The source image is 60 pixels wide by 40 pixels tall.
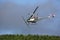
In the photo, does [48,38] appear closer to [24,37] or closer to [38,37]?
[38,37]

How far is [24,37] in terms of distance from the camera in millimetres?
59000

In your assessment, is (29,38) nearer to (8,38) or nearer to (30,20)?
(8,38)

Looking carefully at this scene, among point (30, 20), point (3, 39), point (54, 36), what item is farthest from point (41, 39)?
point (30, 20)

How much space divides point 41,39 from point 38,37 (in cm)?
202

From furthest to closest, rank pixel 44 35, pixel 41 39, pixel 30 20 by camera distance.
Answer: pixel 30 20 < pixel 44 35 < pixel 41 39

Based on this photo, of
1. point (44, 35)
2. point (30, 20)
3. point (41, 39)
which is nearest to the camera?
point (41, 39)

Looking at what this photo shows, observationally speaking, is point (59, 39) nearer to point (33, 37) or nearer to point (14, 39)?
point (33, 37)

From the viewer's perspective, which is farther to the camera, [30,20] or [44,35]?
[30,20]

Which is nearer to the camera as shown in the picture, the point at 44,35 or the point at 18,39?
the point at 18,39

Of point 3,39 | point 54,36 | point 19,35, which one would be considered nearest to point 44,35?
point 54,36

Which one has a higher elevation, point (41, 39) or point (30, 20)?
point (30, 20)

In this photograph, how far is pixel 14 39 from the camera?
5856 centimetres

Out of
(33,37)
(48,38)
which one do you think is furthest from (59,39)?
(33,37)

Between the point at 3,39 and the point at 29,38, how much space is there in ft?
23.1
